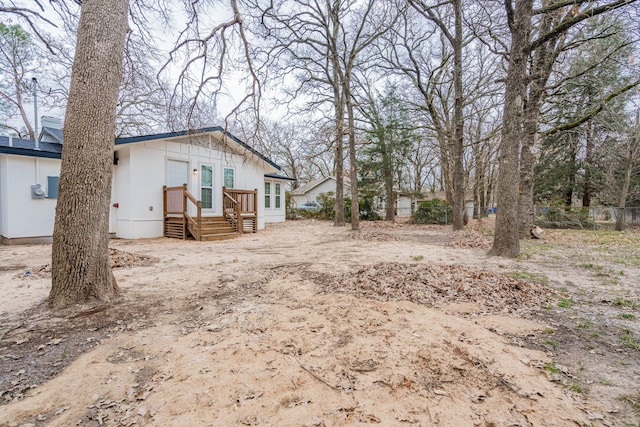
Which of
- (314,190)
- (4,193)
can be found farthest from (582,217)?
(4,193)

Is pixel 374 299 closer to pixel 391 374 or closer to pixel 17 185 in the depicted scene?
pixel 391 374

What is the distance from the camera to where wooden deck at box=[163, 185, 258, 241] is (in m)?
9.76

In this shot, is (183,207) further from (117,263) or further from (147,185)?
(117,263)

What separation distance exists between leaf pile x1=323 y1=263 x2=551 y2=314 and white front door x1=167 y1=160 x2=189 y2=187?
8.79m

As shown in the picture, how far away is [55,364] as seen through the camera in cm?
232

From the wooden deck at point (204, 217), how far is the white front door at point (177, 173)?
22.8 inches

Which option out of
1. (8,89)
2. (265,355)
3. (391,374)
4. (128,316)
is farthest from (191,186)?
(8,89)

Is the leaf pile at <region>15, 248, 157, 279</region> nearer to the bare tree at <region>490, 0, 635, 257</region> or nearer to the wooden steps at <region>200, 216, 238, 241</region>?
the wooden steps at <region>200, 216, 238, 241</region>

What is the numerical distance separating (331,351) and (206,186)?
10.6m

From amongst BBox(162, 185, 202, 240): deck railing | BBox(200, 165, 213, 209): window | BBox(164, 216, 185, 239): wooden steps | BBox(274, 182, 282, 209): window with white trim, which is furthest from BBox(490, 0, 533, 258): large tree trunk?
BBox(274, 182, 282, 209): window with white trim

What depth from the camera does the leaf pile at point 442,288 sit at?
11.6 ft

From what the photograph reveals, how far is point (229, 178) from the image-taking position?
12508 mm

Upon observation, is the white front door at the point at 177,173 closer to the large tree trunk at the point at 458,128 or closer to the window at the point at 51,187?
the window at the point at 51,187

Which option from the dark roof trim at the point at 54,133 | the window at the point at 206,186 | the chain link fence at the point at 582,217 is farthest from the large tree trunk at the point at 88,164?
the chain link fence at the point at 582,217
